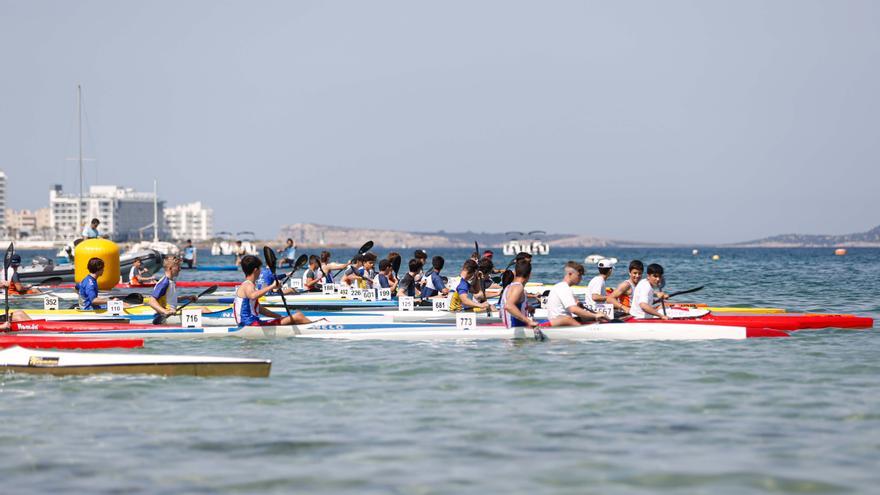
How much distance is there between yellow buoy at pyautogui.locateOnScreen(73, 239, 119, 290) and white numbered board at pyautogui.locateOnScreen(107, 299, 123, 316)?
9403mm

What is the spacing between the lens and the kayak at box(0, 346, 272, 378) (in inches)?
527

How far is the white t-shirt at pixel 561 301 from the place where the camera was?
17391 mm

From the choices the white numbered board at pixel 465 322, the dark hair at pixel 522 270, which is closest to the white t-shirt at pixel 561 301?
the dark hair at pixel 522 270

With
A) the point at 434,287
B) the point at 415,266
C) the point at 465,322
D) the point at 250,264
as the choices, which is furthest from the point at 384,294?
the point at 250,264

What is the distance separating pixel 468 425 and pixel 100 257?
20.8 m

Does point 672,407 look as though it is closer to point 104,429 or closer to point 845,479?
point 845,479

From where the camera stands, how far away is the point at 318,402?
12.1 meters

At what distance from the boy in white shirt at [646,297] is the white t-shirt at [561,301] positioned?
1.54 m

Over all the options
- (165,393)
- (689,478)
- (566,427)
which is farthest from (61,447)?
(689,478)

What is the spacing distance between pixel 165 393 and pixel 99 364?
4.82 ft

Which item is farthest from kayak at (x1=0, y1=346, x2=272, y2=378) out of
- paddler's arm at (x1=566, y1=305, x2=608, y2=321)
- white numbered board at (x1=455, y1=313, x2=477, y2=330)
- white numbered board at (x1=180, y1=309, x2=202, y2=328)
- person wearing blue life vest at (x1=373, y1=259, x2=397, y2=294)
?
person wearing blue life vest at (x1=373, y1=259, x2=397, y2=294)

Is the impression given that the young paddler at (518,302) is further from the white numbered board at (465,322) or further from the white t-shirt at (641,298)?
the white t-shirt at (641,298)

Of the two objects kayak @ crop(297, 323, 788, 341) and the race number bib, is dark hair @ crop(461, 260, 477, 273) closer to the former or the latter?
kayak @ crop(297, 323, 788, 341)

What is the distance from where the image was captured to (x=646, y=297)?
18.5m
